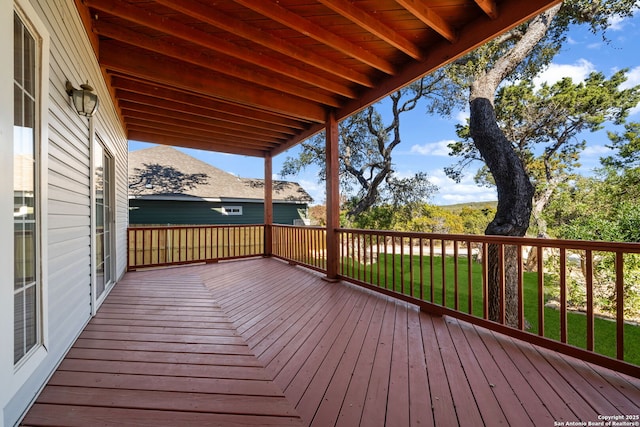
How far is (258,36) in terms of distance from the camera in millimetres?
2764

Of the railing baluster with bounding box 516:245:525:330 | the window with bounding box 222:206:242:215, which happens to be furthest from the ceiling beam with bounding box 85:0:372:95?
the window with bounding box 222:206:242:215

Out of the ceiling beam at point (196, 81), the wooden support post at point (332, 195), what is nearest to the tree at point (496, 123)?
the wooden support post at point (332, 195)

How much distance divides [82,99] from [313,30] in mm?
2154

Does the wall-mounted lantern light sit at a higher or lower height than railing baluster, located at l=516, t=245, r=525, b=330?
higher

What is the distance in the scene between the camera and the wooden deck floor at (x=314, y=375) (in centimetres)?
150

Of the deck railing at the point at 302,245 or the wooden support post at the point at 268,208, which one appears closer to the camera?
the deck railing at the point at 302,245

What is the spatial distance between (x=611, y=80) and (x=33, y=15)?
1092 cm

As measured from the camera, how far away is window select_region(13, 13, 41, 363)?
144cm

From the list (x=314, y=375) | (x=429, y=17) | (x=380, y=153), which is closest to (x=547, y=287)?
(x=380, y=153)

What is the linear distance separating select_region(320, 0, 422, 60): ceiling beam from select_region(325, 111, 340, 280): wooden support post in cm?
186

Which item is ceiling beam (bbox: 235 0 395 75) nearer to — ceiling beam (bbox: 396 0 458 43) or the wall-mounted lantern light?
ceiling beam (bbox: 396 0 458 43)

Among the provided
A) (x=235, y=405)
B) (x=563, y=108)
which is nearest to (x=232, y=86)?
(x=235, y=405)

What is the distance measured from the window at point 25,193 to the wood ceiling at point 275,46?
1161 millimetres

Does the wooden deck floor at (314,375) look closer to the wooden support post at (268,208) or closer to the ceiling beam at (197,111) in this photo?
the ceiling beam at (197,111)
